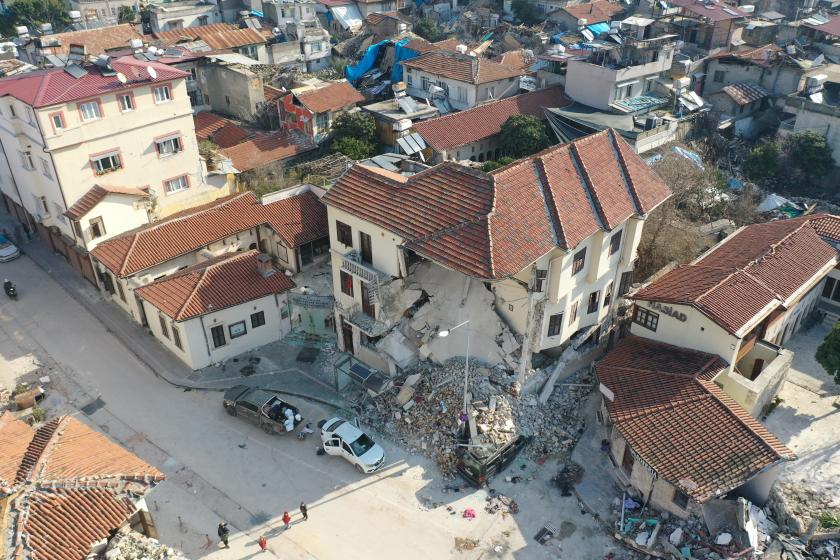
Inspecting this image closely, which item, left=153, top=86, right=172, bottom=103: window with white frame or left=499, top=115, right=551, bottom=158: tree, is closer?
left=153, top=86, right=172, bottom=103: window with white frame

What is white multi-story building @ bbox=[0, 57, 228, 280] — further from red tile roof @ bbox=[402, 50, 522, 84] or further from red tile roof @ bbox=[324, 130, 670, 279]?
red tile roof @ bbox=[402, 50, 522, 84]

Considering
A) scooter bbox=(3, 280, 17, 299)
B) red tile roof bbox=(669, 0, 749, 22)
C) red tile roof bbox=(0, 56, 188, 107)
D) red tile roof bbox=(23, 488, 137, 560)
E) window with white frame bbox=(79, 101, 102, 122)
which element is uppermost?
red tile roof bbox=(0, 56, 188, 107)

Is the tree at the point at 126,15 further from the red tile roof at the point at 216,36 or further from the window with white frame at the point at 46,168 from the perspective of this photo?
the window with white frame at the point at 46,168

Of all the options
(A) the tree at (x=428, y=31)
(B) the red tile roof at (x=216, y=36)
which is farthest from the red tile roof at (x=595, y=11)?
(B) the red tile roof at (x=216, y=36)

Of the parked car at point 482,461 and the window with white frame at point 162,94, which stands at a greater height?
the window with white frame at point 162,94

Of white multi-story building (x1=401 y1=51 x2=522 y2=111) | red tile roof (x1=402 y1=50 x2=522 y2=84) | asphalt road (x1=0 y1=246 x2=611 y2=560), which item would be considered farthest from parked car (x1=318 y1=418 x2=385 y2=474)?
red tile roof (x1=402 y1=50 x2=522 y2=84)

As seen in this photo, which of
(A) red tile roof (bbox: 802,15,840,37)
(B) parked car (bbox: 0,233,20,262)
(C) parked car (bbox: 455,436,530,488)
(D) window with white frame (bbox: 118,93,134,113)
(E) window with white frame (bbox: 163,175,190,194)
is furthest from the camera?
(A) red tile roof (bbox: 802,15,840,37)

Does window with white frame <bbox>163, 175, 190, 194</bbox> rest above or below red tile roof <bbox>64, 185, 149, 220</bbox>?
below
